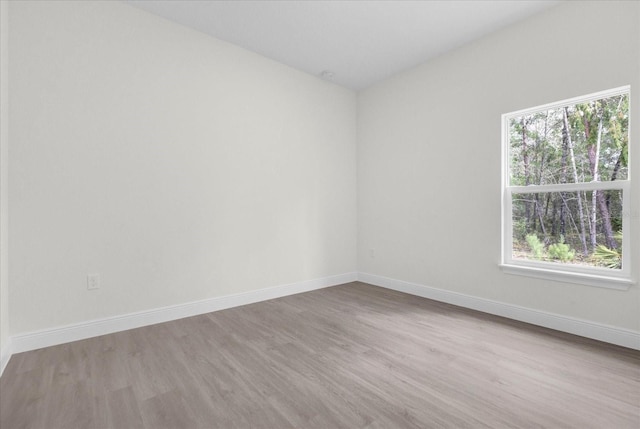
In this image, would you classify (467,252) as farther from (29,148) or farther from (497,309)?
(29,148)

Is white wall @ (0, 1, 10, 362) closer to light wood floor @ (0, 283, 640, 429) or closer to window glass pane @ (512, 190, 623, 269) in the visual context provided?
light wood floor @ (0, 283, 640, 429)

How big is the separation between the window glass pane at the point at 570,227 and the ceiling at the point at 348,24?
1.72 m

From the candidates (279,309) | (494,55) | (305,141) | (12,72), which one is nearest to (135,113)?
(12,72)

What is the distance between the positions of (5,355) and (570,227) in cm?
446

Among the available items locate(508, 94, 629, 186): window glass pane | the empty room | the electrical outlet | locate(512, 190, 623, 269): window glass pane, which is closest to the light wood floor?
the empty room

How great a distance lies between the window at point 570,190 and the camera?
2.47m

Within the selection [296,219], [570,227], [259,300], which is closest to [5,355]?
[259,300]

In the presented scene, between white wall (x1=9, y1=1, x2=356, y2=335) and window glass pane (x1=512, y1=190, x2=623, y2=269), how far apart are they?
239 centimetres

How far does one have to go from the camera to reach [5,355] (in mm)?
2094

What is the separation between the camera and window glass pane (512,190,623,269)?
2.51 m

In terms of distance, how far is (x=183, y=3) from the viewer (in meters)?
2.71

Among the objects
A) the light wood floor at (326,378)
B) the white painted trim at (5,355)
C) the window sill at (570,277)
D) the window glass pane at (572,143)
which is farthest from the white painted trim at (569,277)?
the white painted trim at (5,355)

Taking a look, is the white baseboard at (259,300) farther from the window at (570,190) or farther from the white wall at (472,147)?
the window at (570,190)

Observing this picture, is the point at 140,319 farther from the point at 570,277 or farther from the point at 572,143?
the point at 572,143
